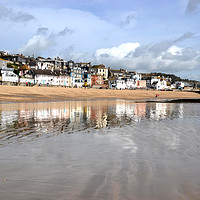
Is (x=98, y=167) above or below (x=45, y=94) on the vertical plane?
below

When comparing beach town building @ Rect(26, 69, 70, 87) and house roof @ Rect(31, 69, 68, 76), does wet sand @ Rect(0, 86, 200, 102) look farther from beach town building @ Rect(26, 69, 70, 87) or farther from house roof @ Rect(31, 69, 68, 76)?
house roof @ Rect(31, 69, 68, 76)

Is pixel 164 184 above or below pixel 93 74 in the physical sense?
→ below

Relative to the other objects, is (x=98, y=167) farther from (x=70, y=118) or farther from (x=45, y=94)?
(x=45, y=94)

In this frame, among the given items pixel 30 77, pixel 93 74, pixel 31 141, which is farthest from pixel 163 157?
pixel 93 74

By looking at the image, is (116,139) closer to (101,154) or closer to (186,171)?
(101,154)

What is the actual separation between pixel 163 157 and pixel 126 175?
2594mm

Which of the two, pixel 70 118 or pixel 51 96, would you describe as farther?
pixel 51 96

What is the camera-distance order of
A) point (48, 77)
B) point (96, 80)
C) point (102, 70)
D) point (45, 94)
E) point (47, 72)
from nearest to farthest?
point (45, 94) → point (48, 77) → point (47, 72) → point (96, 80) → point (102, 70)

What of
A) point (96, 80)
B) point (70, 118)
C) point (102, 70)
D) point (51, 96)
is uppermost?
point (102, 70)

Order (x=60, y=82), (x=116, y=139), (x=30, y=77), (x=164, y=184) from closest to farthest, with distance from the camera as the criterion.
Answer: (x=164, y=184) → (x=116, y=139) → (x=30, y=77) → (x=60, y=82)

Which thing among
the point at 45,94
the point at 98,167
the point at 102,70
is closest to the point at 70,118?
the point at 98,167

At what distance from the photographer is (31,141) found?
1121cm

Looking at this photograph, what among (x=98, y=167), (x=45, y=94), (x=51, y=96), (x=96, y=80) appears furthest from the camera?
(x=96, y=80)

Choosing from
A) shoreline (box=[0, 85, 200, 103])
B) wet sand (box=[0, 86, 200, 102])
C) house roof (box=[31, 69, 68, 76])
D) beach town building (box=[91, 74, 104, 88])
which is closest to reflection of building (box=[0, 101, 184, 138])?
shoreline (box=[0, 85, 200, 103])
